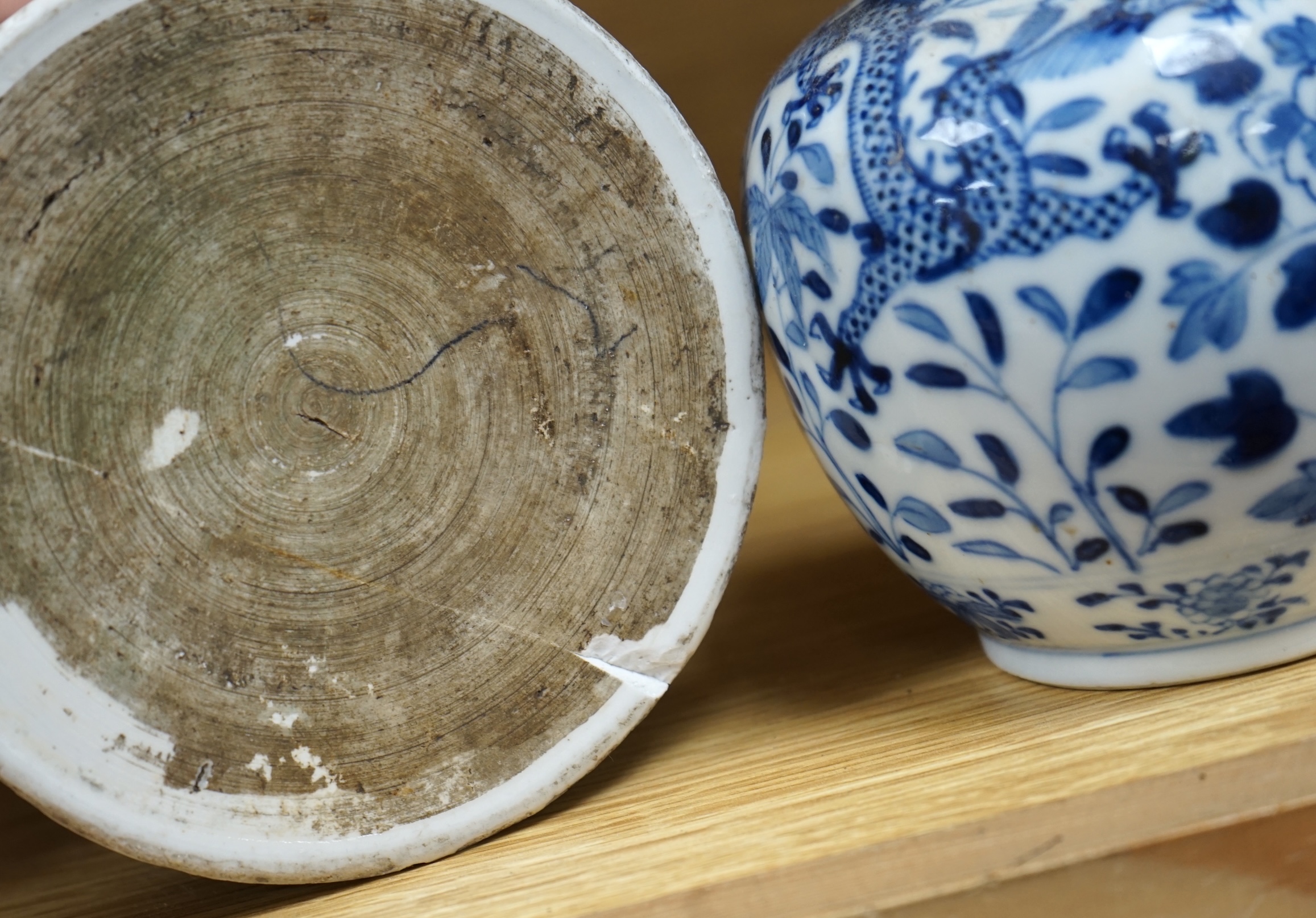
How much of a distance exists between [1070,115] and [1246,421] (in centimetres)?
14

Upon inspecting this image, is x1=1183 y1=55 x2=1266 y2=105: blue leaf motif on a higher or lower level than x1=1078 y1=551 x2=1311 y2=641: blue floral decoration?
higher

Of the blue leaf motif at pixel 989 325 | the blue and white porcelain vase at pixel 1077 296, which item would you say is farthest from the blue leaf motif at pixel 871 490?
the blue leaf motif at pixel 989 325

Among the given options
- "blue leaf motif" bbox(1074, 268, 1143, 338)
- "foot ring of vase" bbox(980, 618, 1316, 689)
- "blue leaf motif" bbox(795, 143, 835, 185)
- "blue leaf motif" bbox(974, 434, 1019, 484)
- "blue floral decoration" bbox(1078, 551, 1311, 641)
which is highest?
"blue leaf motif" bbox(795, 143, 835, 185)

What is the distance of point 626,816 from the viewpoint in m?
0.54

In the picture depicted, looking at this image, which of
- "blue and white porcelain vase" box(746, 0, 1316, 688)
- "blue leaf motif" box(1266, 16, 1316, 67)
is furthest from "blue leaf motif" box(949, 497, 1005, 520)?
"blue leaf motif" box(1266, 16, 1316, 67)

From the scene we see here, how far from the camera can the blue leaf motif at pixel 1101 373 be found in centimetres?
46

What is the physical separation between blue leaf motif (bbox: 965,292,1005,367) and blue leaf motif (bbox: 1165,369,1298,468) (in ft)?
0.24

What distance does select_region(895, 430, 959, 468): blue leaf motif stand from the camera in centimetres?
51

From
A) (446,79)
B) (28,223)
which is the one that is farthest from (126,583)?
(446,79)

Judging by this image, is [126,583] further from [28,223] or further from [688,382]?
[688,382]

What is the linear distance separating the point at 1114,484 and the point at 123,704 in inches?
17.1

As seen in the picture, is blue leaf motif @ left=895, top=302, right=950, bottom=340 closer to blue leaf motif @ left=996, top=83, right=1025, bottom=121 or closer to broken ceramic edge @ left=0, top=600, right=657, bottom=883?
blue leaf motif @ left=996, top=83, right=1025, bottom=121

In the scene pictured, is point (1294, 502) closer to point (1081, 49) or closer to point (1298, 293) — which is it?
point (1298, 293)

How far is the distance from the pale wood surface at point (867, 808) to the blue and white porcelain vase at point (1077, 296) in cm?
6
